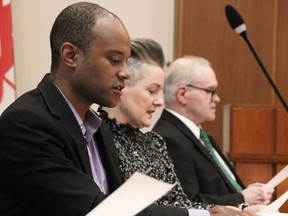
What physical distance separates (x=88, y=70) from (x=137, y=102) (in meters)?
1.06

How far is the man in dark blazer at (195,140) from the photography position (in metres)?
3.50

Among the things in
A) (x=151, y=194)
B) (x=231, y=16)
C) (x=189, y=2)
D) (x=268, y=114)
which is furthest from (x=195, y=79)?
(x=151, y=194)

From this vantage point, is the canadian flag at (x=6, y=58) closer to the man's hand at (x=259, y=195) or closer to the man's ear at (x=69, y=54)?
the man's hand at (x=259, y=195)

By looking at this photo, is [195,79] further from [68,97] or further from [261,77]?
[68,97]

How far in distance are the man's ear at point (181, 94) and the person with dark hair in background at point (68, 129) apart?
1.84 m

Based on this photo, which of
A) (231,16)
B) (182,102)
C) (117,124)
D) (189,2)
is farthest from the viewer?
(189,2)

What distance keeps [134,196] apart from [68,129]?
535mm

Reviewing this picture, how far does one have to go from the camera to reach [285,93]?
17.1ft

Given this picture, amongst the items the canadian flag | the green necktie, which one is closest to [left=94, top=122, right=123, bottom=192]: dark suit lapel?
the green necktie

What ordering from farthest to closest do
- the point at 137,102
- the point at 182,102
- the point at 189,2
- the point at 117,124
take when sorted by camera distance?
the point at 189,2 < the point at 182,102 < the point at 137,102 < the point at 117,124

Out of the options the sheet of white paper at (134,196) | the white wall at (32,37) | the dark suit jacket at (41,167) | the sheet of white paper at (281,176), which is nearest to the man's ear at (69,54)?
the dark suit jacket at (41,167)

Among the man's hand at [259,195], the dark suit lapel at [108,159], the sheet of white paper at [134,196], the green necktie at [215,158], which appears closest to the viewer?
the sheet of white paper at [134,196]

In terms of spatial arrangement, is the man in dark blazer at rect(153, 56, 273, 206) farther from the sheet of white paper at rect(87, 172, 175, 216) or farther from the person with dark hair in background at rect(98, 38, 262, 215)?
the sheet of white paper at rect(87, 172, 175, 216)

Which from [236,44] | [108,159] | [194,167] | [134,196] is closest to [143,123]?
[194,167]
